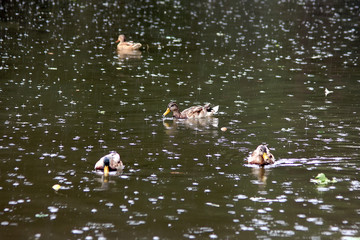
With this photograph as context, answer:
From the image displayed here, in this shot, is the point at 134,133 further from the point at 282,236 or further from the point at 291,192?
the point at 282,236

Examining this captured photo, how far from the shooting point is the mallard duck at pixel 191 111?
19656 mm

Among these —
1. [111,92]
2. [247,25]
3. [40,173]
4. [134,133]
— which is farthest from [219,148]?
[247,25]

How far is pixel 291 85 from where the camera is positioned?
2450 cm

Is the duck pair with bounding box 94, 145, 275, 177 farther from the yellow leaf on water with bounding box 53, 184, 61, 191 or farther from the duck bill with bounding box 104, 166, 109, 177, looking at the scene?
the yellow leaf on water with bounding box 53, 184, 61, 191

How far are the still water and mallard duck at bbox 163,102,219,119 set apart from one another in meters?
0.32

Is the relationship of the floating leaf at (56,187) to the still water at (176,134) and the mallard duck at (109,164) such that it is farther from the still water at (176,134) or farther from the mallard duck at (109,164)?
the mallard duck at (109,164)

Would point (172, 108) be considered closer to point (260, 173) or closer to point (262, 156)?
point (262, 156)

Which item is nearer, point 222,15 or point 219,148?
point 219,148

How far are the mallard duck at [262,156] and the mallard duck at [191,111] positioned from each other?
4.97 meters

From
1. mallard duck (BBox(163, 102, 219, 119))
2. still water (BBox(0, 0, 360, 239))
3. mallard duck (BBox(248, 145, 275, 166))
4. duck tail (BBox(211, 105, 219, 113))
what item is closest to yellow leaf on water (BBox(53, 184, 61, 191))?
still water (BBox(0, 0, 360, 239))

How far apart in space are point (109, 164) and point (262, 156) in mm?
3474

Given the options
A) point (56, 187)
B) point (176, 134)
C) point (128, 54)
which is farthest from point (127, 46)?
point (56, 187)

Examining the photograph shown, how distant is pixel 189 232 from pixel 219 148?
5.39 metres

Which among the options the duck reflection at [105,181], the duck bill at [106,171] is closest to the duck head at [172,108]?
the duck reflection at [105,181]
